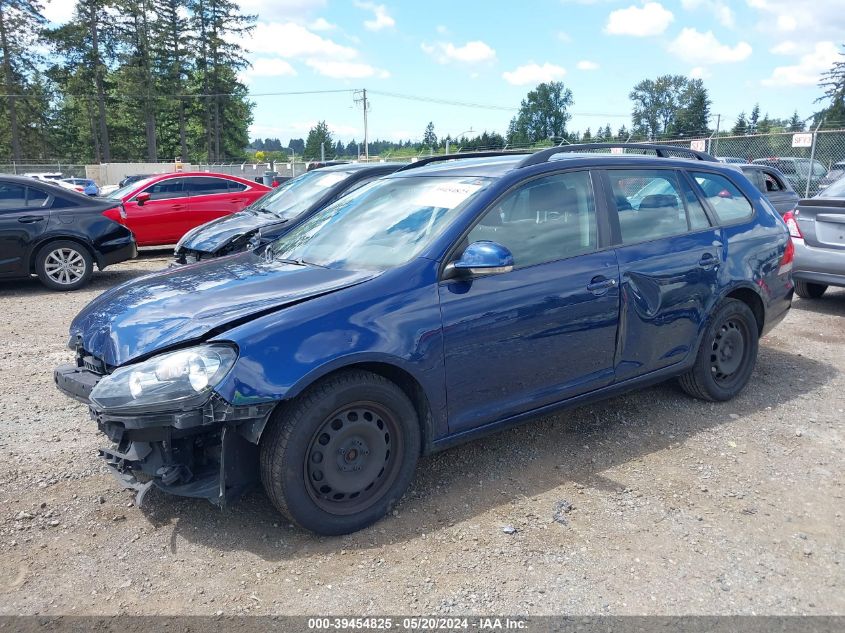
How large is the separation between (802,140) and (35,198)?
16.7 meters

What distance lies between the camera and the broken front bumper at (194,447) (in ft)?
8.87

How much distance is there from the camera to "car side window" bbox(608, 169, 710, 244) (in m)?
4.07

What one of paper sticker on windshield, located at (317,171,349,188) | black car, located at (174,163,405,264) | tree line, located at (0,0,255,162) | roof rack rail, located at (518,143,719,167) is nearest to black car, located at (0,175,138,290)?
black car, located at (174,163,405,264)

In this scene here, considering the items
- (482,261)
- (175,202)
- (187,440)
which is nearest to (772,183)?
(482,261)

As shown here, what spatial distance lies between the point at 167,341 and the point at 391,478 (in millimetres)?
1225

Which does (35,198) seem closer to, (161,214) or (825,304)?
(161,214)

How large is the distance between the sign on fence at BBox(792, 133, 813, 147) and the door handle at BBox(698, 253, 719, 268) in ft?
46.8

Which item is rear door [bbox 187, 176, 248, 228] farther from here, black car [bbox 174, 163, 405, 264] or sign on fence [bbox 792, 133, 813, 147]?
sign on fence [bbox 792, 133, 813, 147]

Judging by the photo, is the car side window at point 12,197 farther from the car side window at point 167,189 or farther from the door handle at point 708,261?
the door handle at point 708,261

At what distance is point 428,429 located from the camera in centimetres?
326

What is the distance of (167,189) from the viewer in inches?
489

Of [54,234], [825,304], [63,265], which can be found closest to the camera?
[825,304]

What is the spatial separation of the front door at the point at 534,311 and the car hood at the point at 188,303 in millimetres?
615

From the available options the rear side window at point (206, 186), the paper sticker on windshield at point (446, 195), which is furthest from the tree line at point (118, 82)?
the paper sticker on windshield at point (446, 195)
